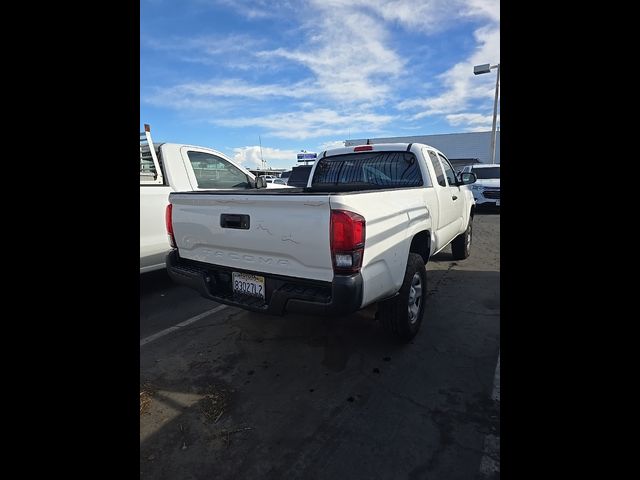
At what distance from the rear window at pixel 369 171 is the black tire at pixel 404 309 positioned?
52.0 inches

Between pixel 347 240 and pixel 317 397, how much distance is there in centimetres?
122

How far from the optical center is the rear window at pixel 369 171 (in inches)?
174

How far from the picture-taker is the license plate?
9.53 ft

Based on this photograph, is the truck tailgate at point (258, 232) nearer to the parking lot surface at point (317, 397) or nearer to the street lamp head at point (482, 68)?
the parking lot surface at point (317, 397)

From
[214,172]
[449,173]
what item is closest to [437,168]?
[449,173]

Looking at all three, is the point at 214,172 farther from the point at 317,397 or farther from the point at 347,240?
the point at 317,397

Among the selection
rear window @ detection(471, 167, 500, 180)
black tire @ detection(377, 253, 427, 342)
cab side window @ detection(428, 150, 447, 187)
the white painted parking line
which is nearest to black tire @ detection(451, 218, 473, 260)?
cab side window @ detection(428, 150, 447, 187)

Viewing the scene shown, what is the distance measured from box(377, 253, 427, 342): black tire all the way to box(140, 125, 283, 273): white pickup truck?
3.37 metres
